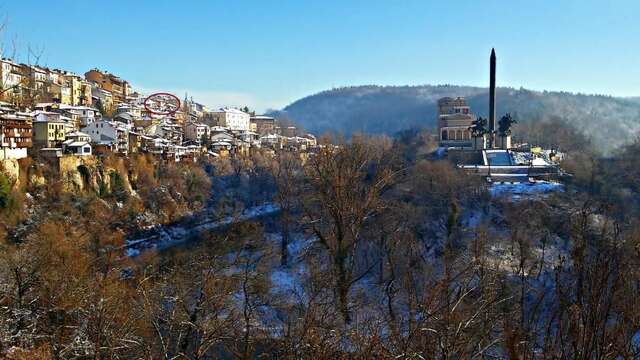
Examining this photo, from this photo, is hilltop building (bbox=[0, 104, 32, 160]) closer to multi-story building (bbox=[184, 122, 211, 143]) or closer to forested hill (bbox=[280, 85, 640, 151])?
multi-story building (bbox=[184, 122, 211, 143])

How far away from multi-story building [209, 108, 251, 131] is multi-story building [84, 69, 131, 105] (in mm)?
10542

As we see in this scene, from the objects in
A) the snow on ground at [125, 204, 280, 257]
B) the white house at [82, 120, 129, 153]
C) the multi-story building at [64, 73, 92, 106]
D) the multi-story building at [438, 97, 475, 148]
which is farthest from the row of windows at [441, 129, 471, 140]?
the multi-story building at [64, 73, 92, 106]

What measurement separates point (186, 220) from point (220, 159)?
859cm

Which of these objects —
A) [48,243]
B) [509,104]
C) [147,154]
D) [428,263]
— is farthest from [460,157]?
[509,104]

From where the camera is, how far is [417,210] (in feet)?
79.2

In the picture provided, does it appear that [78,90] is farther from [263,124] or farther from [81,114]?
[263,124]

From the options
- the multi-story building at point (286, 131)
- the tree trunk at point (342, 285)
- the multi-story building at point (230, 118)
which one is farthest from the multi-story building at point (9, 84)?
the multi-story building at point (286, 131)

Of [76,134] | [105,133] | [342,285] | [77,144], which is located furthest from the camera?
[105,133]

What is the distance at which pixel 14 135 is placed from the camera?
82.0 feet

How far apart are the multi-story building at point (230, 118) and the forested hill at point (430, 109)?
21.9 metres

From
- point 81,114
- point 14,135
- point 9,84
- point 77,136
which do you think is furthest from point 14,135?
point 81,114

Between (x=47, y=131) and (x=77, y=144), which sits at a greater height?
(x=47, y=131)

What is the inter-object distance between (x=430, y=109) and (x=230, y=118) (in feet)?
215

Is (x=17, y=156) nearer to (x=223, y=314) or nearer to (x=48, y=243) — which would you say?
(x=48, y=243)
